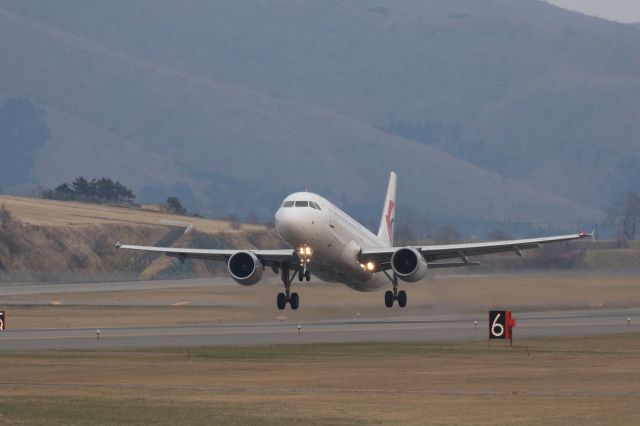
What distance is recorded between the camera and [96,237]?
169625 mm

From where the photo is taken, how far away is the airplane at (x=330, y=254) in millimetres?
67250

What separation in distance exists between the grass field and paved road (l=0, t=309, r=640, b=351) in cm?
438

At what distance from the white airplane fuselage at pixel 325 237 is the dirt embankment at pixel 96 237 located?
253 ft

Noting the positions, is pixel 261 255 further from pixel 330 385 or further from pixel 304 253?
pixel 330 385

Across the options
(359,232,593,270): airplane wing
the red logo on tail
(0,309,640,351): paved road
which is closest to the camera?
(0,309,640,351): paved road

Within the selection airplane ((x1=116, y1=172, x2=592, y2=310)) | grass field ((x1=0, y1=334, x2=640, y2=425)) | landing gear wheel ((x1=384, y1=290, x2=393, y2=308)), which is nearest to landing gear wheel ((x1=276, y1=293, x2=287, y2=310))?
airplane ((x1=116, y1=172, x2=592, y2=310))

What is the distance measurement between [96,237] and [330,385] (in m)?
134

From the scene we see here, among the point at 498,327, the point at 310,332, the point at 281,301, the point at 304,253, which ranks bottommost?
the point at 498,327

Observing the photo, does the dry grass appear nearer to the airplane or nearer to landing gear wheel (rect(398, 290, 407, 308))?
landing gear wheel (rect(398, 290, 407, 308))

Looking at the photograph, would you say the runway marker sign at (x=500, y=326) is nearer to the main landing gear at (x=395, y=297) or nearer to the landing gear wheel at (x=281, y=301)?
the landing gear wheel at (x=281, y=301)

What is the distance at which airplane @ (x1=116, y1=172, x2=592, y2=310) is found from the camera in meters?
67.2

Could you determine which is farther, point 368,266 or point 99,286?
point 99,286

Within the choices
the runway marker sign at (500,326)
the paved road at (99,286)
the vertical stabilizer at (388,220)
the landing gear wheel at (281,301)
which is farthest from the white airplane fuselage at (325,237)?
the paved road at (99,286)

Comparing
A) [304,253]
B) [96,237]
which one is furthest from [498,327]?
[96,237]
